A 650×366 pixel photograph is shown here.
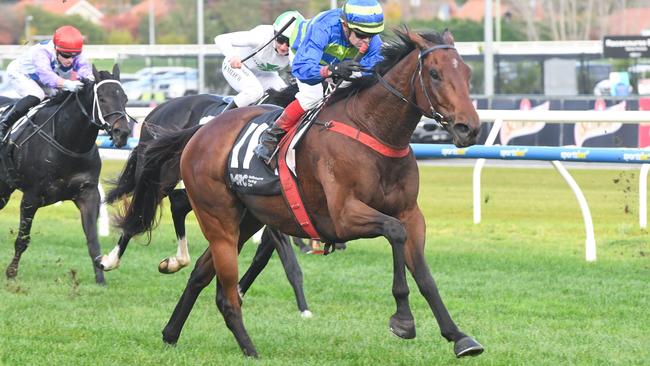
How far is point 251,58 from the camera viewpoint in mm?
9352

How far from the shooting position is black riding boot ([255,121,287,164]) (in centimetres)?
594

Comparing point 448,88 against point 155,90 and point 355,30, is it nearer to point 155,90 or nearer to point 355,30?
point 355,30

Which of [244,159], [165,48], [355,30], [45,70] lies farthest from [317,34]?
[165,48]

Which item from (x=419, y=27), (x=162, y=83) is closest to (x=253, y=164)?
(x=419, y=27)

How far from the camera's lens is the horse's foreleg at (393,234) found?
5.22m

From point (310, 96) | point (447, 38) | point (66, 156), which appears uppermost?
point (447, 38)

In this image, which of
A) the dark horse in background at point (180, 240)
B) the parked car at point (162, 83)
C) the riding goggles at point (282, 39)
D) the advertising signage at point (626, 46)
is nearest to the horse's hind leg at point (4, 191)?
the dark horse in background at point (180, 240)

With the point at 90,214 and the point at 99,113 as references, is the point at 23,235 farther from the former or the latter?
the point at 99,113

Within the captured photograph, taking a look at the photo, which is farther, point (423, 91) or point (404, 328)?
point (423, 91)

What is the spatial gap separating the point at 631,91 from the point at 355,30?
1962 centimetres

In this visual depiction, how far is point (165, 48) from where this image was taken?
3453 cm

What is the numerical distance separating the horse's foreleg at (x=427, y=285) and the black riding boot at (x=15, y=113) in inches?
195

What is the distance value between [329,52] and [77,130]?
3594 millimetres

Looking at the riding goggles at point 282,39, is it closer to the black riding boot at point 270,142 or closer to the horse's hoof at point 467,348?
the black riding boot at point 270,142
